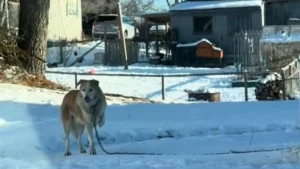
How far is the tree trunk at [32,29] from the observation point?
18906 millimetres

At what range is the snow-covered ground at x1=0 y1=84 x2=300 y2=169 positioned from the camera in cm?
820

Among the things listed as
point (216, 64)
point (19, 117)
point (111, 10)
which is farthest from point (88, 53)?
point (19, 117)

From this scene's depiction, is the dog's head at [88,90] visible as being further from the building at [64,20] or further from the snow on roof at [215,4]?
the building at [64,20]

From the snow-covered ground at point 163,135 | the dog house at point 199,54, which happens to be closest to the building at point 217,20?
the dog house at point 199,54

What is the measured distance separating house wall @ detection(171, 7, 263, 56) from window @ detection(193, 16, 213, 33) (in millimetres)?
264

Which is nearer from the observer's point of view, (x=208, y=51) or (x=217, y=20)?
(x=208, y=51)

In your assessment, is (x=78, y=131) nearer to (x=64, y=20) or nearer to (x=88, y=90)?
(x=88, y=90)

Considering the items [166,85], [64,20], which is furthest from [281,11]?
[166,85]

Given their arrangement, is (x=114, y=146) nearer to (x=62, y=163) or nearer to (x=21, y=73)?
(x=62, y=163)

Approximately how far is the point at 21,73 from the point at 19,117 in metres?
5.84

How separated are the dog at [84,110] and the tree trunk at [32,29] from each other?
30.6 ft

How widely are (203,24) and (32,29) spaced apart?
2631 cm

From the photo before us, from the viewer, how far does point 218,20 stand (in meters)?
43.8

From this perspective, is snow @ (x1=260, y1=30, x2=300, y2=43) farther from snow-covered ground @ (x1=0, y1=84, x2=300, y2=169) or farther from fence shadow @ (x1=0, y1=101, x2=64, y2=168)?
fence shadow @ (x1=0, y1=101, x2=64, y2=168)
